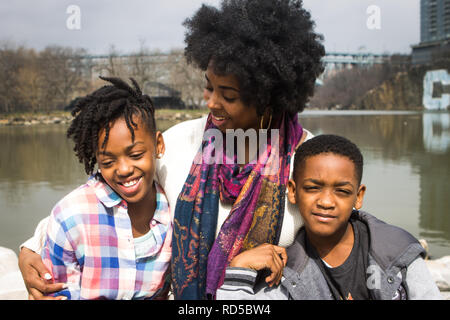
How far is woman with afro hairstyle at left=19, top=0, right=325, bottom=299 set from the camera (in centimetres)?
151

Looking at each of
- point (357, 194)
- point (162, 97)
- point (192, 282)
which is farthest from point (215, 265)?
point (162, 97)

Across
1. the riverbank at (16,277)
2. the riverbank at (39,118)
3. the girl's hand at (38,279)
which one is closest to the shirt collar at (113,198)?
the girl's hand at (38,279)

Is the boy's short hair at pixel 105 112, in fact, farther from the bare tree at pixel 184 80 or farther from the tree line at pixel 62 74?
the bare tree at pixel 184 80

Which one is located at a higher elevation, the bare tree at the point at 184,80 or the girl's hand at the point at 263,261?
the bare tree at the point at 184,80

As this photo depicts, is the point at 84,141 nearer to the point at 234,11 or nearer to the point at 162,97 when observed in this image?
the point at 234,11

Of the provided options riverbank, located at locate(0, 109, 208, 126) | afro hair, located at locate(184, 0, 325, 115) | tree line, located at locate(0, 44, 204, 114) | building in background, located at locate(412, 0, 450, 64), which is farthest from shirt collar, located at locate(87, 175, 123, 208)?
building in background, located at locate(412, 0, 450, 64)

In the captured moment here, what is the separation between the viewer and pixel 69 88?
2942 cm

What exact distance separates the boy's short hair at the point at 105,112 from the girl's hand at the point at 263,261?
0.60 meters

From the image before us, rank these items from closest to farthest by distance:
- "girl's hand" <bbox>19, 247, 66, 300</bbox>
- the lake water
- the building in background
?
"girl's hand" <bbox>19, 247, 66, 300</bbox> → the lake water → the building in background

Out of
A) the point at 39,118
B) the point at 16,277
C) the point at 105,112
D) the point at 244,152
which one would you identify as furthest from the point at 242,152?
the point at 39,118

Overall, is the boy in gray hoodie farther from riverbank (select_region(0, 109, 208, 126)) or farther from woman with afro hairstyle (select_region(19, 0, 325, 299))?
riverbank (select_region(0, 109, 208, 126))

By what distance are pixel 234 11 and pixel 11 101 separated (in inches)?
1154

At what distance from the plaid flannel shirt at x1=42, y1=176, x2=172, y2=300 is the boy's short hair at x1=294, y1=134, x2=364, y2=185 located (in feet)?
2.19

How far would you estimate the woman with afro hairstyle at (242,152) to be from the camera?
1515mm
